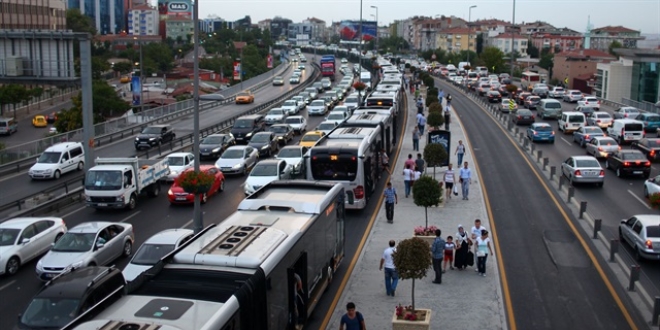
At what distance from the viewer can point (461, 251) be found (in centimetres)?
1903

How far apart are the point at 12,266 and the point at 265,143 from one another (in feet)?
69.2

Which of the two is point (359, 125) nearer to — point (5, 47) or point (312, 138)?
point (312, 138)

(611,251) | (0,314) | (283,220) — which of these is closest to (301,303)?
(283,220)

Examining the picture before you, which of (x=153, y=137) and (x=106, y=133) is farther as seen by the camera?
(x=106, y=133)

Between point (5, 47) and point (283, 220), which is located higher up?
point (5, 47)

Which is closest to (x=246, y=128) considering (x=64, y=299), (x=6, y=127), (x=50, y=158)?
(x=50, y=158)

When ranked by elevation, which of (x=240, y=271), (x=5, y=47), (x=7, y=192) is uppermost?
(x=5, y=47)

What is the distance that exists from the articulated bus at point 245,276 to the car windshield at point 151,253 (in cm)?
303

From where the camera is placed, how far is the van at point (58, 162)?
34.3 m

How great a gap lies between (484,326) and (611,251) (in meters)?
6.82

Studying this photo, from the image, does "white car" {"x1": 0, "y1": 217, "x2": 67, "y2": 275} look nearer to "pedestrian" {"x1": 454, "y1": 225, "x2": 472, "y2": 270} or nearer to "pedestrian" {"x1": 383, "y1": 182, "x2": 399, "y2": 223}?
"pedestrian" {"x1": 383, "y1": 182, "x2": 399, "y2": 223}

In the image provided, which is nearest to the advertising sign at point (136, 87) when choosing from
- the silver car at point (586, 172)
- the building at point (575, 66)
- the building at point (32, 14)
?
the building at point (32, 14)

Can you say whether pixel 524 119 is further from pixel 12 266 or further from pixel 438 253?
pixel 12 266

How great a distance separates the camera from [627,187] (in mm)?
31172
